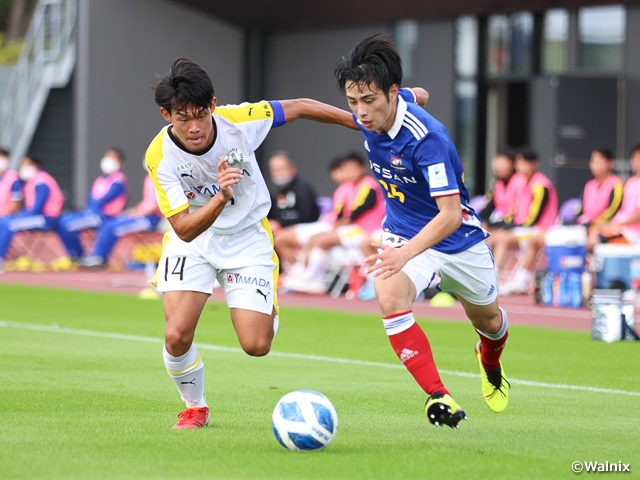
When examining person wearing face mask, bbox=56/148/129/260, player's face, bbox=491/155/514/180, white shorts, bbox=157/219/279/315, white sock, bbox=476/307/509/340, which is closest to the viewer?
white shorts, bbox=157/219/279/315

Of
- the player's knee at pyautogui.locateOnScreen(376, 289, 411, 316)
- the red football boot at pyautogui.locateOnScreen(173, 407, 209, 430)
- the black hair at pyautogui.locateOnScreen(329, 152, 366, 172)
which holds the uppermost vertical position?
the black hair at pyautogui.locateOnScreen(329, 152, 366, 172)

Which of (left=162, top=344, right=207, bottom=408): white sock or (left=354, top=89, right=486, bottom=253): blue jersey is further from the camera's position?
(left=162, top=344, right=207, bottom=408): white sock

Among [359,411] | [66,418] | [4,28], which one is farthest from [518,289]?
[4,28]

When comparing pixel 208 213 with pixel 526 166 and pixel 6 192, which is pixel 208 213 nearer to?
pixel 526 166

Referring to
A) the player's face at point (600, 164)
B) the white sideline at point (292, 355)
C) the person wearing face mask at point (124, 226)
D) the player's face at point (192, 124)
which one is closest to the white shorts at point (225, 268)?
the player's face at point (192, 124)

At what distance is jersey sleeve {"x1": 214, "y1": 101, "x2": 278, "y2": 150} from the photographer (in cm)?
637

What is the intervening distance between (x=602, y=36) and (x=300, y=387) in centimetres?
1539

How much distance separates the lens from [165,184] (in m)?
6.11

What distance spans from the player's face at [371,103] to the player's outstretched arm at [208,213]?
779mm

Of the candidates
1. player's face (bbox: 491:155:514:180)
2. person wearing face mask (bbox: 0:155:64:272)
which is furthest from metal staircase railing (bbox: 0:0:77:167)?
player's face (bbox: 491:155:514:180)

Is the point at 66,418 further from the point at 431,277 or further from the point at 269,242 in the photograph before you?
the point at 431,277

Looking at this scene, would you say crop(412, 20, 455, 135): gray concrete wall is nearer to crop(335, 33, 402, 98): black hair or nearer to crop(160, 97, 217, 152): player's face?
crop(335, 33, 402, 98): black hair

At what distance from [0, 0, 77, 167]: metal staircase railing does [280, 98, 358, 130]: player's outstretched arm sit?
64.5ft

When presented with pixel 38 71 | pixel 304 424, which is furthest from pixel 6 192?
pixel 304 424
